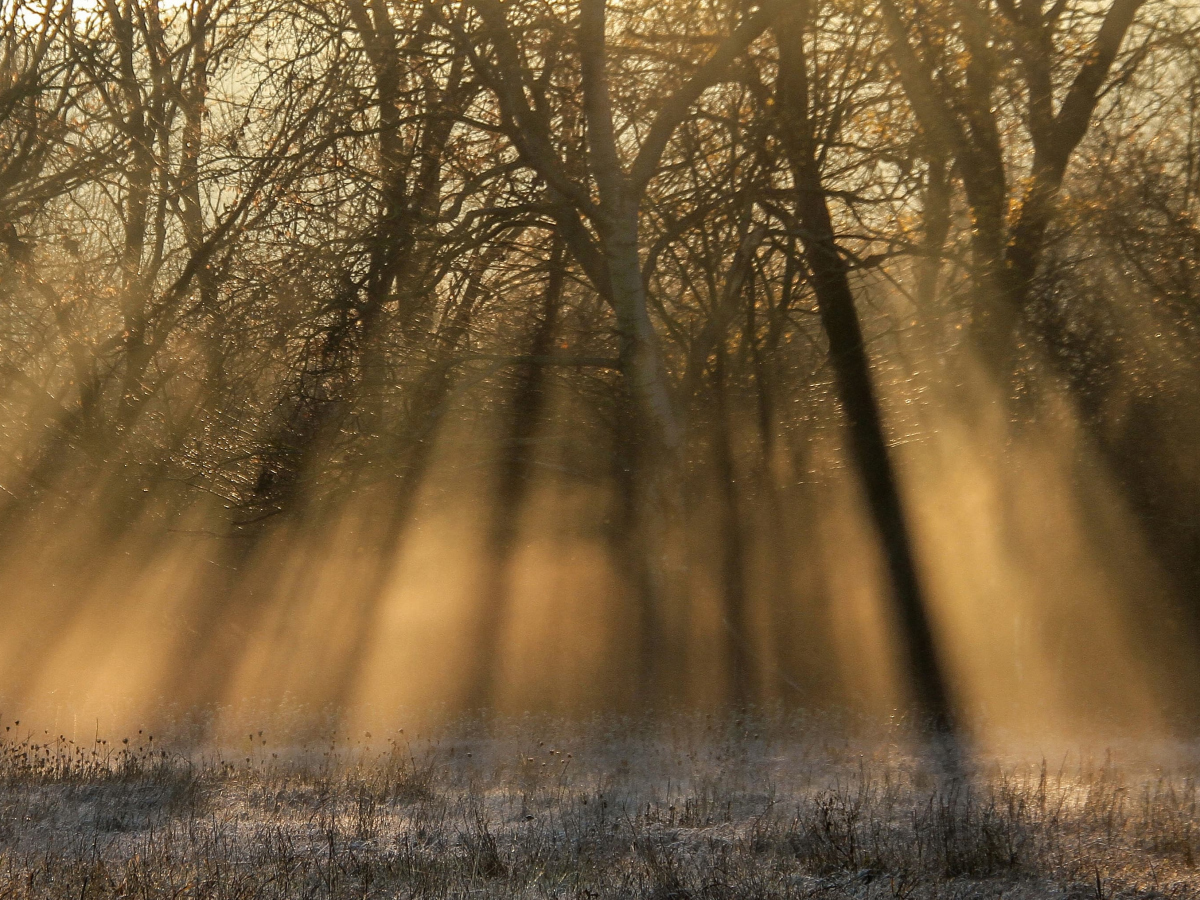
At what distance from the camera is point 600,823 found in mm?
7285

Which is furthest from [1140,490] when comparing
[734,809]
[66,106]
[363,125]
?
[66,106]

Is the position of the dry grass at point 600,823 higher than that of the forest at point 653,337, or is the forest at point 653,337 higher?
the forest at point 653,337

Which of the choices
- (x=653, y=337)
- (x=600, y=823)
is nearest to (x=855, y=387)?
(x=653, y=337)

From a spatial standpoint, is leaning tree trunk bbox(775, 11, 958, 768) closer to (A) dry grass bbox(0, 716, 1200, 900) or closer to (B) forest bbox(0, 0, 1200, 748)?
(B) forest bbox(0, 0, 1200, 748)

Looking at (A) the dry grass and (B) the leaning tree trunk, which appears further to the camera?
(B) the leaning tree trunk

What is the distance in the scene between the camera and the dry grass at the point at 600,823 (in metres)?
5.76

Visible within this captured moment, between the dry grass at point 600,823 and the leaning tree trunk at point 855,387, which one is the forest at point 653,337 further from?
the dry grass at point 600,823

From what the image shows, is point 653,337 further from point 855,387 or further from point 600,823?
point 600,823

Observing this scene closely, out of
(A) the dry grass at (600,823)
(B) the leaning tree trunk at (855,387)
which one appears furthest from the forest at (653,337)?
(A) the dry grass at (600,823)

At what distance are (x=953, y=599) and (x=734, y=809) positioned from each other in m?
5.20

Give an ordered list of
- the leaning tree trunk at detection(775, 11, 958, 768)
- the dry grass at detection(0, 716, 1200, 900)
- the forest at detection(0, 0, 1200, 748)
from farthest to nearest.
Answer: the leaning tree trunk at detection(775, 11, 958, 768) → the forest at detection(0, 0, 1200, 748) → the dry grass at detection(0, 716, 1200, 900)

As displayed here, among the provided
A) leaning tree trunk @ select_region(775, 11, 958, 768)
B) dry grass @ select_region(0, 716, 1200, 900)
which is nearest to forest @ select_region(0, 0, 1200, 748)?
leaning tree trunk @ select_region(775, 11, 958, 768)

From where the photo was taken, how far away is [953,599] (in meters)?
12.2

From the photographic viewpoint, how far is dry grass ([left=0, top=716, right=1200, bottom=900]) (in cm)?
576
